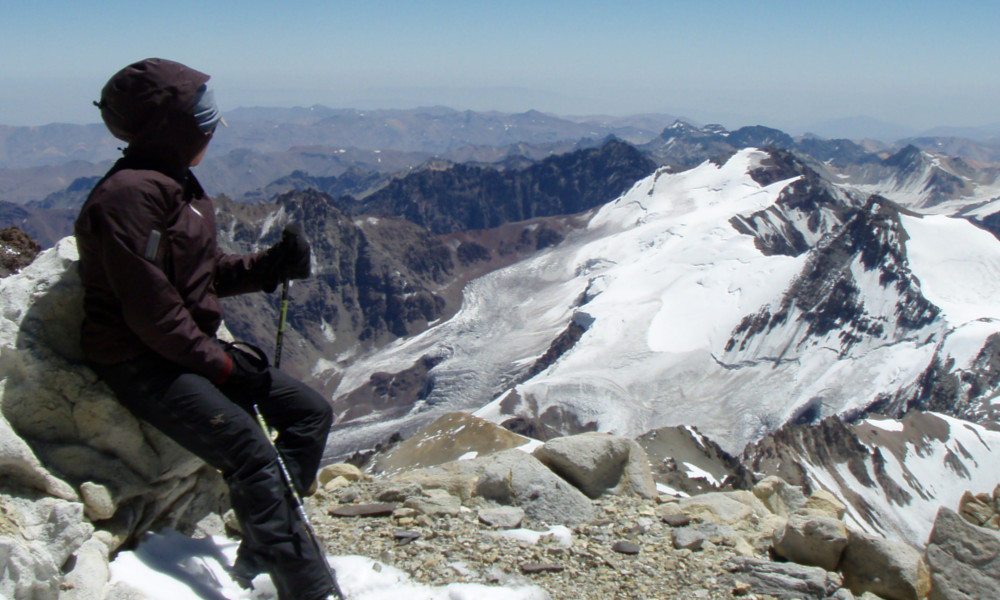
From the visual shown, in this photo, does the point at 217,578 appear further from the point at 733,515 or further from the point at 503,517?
the point at 733,515

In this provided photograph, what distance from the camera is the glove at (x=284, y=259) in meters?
8.84

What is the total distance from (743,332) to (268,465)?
438 ft

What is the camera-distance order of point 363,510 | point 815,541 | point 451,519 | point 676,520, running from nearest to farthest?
point 815,541, point 451,519, point 363,510, point 676,520

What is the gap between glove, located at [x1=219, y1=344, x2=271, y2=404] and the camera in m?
7.73

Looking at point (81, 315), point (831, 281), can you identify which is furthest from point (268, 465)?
point (831, 281)

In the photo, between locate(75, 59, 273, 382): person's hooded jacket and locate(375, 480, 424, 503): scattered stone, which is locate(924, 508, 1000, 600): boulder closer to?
locate(375, 480, 424, 503): scattered stone

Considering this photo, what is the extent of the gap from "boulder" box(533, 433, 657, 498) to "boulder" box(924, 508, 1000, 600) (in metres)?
4.43

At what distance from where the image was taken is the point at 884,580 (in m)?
9.38

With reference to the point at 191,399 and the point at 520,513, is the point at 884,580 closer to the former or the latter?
the point at 520,513

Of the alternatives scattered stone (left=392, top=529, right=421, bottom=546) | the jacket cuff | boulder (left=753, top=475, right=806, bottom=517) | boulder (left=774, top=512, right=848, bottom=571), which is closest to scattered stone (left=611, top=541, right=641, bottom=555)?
boulder (left=774, top=512, right=848, bottom=571)

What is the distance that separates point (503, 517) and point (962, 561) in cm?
576

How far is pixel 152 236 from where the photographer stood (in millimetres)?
6840

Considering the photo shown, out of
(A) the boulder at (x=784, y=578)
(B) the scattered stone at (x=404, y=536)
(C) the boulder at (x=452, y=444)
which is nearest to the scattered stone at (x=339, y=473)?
(B) the scattered stone at (x=404, y=536)

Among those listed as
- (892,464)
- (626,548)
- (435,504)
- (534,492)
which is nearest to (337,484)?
(435,504)
